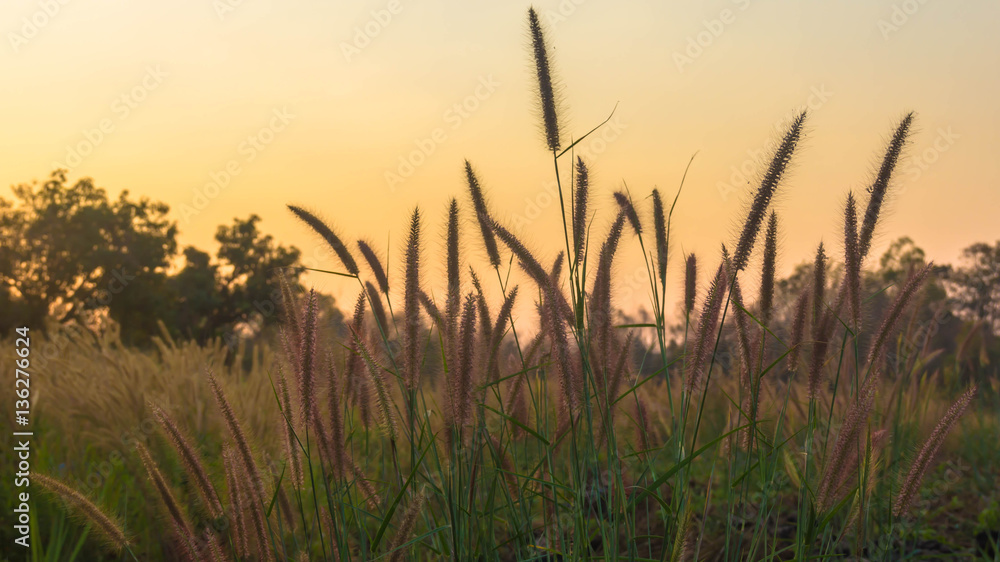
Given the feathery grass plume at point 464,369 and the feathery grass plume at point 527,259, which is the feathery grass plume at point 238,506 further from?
the feathery grass plume at point 527,259

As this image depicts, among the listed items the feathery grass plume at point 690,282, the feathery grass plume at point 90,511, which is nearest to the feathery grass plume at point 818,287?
the feathery grass plume at point 690,282

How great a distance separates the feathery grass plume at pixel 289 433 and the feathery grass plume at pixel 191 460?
0.75 ft

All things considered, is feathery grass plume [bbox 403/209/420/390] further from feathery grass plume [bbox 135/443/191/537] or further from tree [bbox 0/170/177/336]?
tree [bbox 0/170/177/336]

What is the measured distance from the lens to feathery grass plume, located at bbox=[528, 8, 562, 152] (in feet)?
7.66

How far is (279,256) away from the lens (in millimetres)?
42438

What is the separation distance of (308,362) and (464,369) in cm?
43

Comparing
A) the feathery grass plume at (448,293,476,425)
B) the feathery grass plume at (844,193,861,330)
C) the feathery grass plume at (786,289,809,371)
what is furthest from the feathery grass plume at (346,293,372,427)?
the feathery grass plume at (844,193,861,330)

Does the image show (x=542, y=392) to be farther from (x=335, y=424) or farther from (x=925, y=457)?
(x=925, y=457)

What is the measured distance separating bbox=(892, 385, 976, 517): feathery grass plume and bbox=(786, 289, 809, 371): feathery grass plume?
447mm

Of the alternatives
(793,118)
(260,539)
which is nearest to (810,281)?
(793,118)

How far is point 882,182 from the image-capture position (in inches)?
89.2

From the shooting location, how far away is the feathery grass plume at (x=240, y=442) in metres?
2.20

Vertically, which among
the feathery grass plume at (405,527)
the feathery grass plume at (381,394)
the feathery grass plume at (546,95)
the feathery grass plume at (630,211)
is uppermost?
the feathery grass plume at (546,95)

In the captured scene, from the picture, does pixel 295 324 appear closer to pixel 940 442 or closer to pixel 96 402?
pixel 940 442
